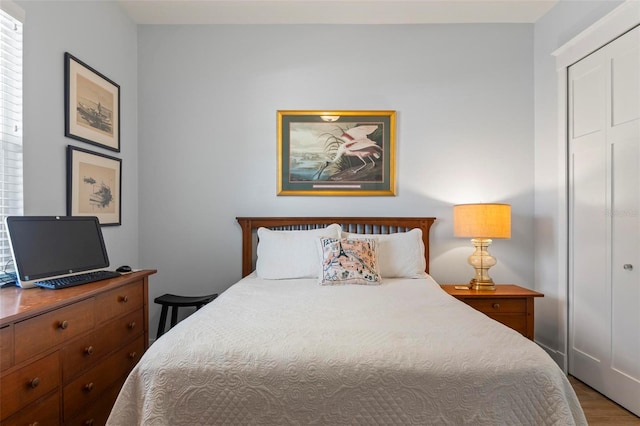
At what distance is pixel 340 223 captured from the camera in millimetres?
3137

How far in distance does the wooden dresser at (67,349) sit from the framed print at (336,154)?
1.57m

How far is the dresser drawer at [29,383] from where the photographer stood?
123 cm

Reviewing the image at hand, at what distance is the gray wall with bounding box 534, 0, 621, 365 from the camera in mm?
2822

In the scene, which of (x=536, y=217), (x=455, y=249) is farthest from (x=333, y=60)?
(x=536, y=217)

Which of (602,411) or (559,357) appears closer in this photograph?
(602,411)

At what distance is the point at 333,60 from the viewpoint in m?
3.21

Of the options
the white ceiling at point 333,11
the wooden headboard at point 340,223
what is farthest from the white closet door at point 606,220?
the wooden headboard at point 340,223

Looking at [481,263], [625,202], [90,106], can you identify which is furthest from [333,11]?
[625,202]

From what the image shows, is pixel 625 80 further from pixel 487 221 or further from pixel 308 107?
pixel 308 107

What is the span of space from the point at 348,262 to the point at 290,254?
1.59ft

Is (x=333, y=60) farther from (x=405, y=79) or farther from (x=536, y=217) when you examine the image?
(x=536, y=217)

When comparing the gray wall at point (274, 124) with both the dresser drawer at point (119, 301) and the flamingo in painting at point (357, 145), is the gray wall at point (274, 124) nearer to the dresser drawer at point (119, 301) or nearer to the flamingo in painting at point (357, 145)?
the flamingo in painting at point (357, 145)

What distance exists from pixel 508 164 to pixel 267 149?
2.22 m

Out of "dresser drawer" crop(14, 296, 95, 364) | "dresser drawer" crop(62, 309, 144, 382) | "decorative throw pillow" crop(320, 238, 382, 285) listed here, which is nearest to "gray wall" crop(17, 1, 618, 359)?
"decorative throw pillow" crop(320, 238, 382, 285)
